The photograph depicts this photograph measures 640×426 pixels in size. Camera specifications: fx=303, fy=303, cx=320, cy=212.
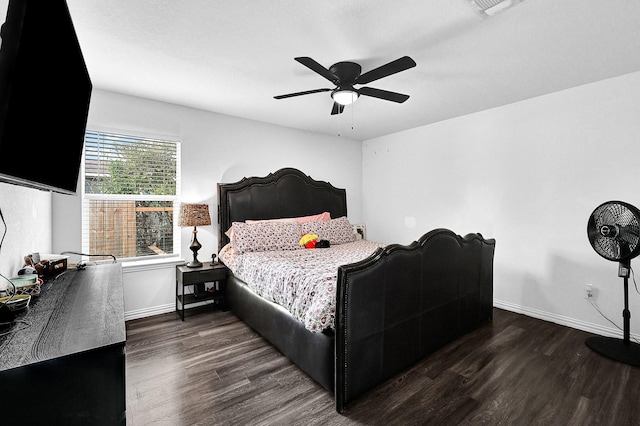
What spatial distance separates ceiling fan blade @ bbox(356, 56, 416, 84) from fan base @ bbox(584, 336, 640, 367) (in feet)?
9.48

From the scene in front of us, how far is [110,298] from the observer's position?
1479 mm

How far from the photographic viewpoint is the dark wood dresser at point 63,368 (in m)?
0.82

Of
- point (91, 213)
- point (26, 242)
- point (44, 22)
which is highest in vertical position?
point (44, 22)

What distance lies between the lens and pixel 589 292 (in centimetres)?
307

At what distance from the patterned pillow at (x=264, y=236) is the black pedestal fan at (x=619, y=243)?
2.97 m

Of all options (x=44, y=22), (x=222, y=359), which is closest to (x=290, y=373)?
(x=222, y=359)

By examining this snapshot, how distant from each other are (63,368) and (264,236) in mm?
2752

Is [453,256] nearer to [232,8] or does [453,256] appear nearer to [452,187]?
[452,187]

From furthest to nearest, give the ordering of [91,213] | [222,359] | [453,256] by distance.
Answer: [91,213]
[453,256]
[222,359]

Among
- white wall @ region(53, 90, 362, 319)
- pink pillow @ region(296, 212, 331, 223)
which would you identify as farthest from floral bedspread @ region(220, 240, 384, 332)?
white wall @ region(53, 90, 362, 319)

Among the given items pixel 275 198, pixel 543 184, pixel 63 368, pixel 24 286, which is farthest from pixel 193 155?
pixel 543 184

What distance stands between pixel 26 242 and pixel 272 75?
7.34 ft

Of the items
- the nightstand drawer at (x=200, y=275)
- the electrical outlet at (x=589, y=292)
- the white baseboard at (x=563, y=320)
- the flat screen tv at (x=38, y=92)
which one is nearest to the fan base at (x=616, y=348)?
the white baseboard at (x=563, y=320)

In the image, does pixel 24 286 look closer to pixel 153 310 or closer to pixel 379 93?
pixel 153 310
